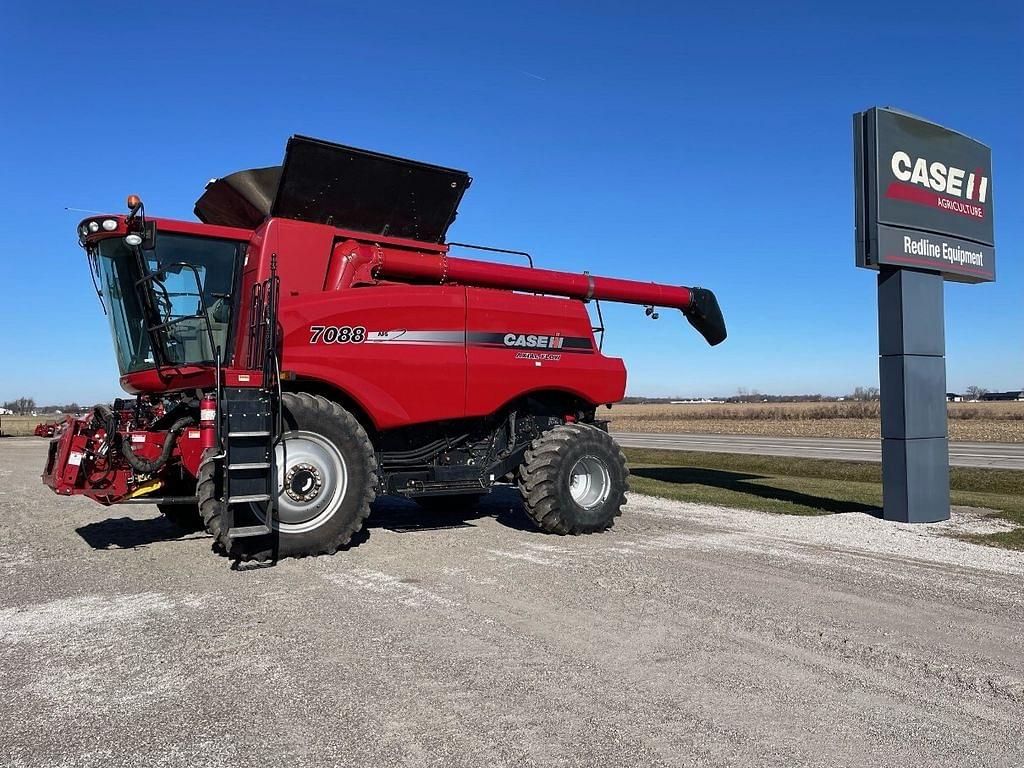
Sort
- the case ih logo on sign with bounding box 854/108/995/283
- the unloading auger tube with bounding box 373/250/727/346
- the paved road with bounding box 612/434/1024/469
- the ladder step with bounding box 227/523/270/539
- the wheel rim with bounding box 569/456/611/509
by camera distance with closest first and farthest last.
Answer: the ladder step with bounding box 227/523/270/539, the unloading auger tube with bounding box 373/250/727/346, the wheel rim with bounding box 569/456/611/509, the case ih logo on sign with bounding box 854/108/995/283, the paved road with bounding box 612/434/1024/469

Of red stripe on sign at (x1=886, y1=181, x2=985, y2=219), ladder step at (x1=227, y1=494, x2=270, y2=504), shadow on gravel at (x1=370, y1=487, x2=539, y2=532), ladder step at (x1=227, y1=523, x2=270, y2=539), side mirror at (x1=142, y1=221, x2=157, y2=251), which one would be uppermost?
red stripe on sign at (x1=886, y1=181, x2=985, y2=219)

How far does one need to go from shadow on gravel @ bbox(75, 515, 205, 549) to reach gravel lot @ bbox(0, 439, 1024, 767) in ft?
1.75

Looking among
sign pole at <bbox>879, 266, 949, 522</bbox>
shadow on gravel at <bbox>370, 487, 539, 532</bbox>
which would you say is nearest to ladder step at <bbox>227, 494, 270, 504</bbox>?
shadow on gravel at <bbox>370, 487, 539, 532</bbox>

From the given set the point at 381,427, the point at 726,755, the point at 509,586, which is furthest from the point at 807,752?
the point at 381,427

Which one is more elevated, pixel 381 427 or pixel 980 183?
pixel 980 183

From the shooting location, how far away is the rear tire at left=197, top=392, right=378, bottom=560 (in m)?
7.29

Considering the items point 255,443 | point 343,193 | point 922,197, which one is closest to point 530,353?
point 343,193

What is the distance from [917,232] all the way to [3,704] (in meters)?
11.3

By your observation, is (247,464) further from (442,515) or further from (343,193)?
(442,515)

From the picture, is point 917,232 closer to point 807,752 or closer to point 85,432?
point 807,752

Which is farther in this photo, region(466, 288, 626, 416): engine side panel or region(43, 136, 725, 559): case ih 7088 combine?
region(466, 288, 626, 416): engine side panel

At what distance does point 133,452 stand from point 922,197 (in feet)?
34.5

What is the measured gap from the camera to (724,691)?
4062 mm

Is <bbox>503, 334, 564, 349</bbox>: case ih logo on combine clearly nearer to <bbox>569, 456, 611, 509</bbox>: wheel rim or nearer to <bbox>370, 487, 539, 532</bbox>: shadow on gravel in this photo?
<bbox>569, 456, 611, 509</bbox>: wheel rim
